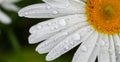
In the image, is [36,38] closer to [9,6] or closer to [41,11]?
[41,11]

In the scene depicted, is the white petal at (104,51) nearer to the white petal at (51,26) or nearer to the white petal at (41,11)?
the white petal at (51,26)

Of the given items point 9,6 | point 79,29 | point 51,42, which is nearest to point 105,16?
point 79,29

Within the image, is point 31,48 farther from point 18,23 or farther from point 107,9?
point 107,9

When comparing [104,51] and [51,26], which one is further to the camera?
[104,51]

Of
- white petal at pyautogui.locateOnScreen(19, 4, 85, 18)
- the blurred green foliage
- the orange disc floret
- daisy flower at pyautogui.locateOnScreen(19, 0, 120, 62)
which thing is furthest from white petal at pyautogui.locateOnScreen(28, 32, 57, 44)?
the blurred green foliage

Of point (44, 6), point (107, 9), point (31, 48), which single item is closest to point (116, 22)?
point (107, 9)

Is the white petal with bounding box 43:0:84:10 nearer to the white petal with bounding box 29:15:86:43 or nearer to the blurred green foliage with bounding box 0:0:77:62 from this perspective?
the white petal with bounding box 29:15:86:43
